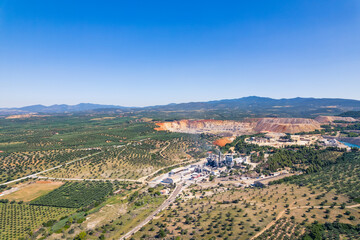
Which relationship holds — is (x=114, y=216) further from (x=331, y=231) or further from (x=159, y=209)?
(x=331, y=231)

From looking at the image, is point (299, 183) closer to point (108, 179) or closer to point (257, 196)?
point (257, 196)

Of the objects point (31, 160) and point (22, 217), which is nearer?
point (22, 217)

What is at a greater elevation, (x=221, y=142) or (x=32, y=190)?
(x=221, y=142)

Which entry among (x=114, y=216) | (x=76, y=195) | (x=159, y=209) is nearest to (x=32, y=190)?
(x=76, y=195)

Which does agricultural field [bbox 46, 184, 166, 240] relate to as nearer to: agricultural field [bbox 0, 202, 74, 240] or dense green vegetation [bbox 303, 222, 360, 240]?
agricultural field [bbox 0, 202, 74, 240]

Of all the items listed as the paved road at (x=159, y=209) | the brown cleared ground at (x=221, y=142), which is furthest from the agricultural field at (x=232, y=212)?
the brown cleared ground at (x=221, y=142)

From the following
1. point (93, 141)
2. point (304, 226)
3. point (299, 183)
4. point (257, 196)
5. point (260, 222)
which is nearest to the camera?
point (304, 226)

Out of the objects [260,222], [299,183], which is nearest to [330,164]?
[299,183]
